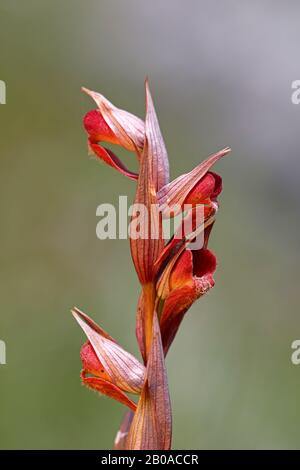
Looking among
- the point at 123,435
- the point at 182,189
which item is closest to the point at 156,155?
the point at 182,189

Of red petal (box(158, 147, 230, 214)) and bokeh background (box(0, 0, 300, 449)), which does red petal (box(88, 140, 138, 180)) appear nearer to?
red petal (box(158, 147, 230, 214))

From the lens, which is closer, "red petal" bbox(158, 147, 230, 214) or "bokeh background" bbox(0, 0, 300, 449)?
"red petal" bbox(158, 147, 230, 214)

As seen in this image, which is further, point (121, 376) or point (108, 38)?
point (108, 38)

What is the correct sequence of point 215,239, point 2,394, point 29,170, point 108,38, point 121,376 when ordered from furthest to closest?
point 108,38, point 29,170, point 215,239, point 2,394, point 121,376

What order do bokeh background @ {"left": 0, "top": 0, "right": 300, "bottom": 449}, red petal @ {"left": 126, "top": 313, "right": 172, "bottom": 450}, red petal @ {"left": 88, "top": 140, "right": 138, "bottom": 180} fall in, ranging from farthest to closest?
bokeh background @ {"left": 0, "top": 0, "right": 300, "bottom": 449} < red petal @ {"left": 88, "top": 140, "right": 138, "bottom": 180} < red petal @ {"left": 126, "top": 313, "right": 172, "bottom": 450}

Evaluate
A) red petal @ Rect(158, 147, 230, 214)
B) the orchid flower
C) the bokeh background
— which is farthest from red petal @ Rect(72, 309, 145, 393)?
the bokeh background

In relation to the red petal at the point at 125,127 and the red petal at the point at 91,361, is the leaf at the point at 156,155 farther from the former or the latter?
the red petal at the point at 91,361

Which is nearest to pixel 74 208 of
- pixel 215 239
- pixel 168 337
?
pixel 215 239

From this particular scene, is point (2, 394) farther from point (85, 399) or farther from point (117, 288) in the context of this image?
point (117, 288)
